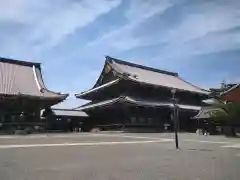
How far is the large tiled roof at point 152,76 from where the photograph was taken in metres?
49.9

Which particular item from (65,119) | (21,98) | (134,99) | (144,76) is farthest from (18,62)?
(144,76)

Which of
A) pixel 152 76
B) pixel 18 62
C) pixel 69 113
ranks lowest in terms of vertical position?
pixel 69 113

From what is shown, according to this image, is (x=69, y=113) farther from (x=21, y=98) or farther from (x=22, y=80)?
(x=21, y=98)

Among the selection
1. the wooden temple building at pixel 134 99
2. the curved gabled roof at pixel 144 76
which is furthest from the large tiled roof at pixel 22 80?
the curved gabled roof at pixel 144 76

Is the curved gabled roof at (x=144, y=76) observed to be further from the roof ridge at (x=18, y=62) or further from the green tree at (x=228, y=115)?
the green tree at (x=228, y=115)

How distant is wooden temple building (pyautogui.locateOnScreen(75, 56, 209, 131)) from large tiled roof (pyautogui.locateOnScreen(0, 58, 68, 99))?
6818mm

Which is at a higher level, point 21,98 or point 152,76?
point 152,76

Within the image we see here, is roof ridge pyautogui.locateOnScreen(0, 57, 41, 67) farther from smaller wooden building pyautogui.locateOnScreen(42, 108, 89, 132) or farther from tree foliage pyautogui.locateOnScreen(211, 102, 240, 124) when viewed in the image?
tree foliage pyautogui.locateOnScreen(211, 102, 240, 124)

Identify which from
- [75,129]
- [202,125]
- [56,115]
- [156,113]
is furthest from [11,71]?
[202,125]

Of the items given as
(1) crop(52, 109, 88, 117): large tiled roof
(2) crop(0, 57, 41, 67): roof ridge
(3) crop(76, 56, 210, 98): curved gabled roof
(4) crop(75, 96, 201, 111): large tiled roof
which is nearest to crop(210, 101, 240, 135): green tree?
(4) crop(75, 96, 201, 111): large tiled roof

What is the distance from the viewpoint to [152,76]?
54.7 metres

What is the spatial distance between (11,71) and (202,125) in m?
28.8

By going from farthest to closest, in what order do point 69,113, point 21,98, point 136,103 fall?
point 69,113
point 136,103
point 21,98

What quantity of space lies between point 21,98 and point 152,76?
22.5 meters
